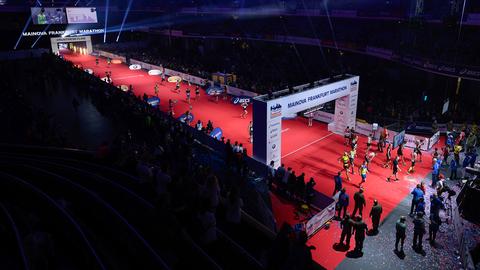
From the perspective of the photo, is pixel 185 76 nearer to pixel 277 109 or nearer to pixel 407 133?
pixel 277 109

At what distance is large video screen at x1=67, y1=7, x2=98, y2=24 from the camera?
3792cm

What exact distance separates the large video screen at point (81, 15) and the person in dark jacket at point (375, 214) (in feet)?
124

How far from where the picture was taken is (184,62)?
161 feet

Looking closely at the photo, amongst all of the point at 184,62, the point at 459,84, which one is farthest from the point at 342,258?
the point at 184,62

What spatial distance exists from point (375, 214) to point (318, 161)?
285 inches

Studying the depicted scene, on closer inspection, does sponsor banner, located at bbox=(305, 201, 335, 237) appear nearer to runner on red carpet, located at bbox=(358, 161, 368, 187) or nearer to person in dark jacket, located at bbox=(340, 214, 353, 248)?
person in dark jacket, located at bbox=(340, 214, 353, 248)

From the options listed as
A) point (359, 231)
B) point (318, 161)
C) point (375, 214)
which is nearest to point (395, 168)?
point (318, 161)

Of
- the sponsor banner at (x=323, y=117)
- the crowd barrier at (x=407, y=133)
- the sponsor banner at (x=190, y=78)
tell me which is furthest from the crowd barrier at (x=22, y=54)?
the crowd barrier at (x=407, y=133)

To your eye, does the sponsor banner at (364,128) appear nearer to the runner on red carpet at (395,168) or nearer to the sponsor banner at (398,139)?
the sponsor banner at (398,139)

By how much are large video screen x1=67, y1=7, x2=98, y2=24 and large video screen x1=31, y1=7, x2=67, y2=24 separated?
0.67m

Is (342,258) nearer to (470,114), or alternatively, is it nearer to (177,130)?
(177,130)

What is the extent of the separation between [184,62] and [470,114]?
117ft

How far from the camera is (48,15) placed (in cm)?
3594

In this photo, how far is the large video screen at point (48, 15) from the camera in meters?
34.9
